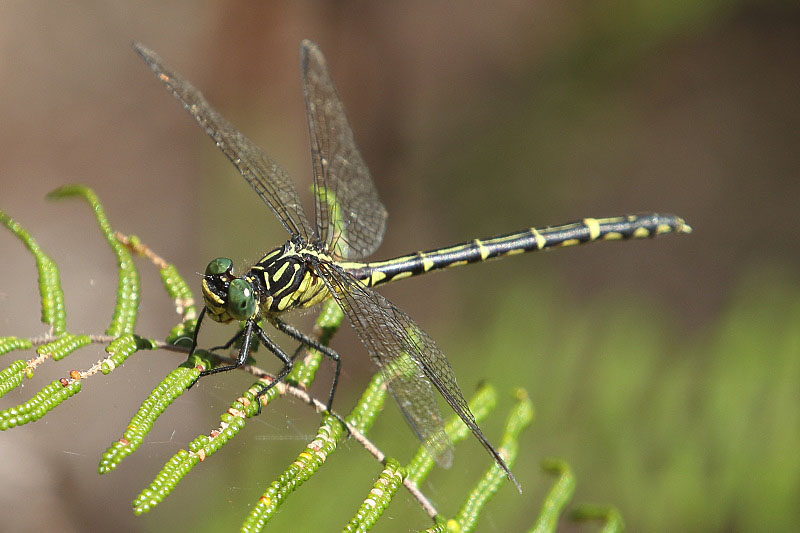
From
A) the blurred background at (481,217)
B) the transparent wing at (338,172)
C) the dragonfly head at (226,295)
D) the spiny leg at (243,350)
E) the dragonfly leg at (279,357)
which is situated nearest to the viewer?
the dragonfly leg at (279,357)

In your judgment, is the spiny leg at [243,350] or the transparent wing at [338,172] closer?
the spiny leg at [243,350]

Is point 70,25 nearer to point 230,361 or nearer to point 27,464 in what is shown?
point 27,464

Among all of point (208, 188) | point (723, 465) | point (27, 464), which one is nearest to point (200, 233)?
point (208, 188)

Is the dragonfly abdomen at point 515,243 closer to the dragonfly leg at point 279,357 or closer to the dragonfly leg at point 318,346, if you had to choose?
the dragonfly leg at point 318,346

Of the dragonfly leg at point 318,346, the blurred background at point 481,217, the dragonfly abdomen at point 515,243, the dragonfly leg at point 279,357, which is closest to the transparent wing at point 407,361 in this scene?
the dragonfly leg at point 318,346

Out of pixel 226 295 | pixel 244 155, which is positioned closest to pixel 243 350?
pixel 226 295

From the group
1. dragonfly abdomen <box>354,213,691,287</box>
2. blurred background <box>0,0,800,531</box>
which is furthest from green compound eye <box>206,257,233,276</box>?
blurred background <box>0,0,800,531</box>
